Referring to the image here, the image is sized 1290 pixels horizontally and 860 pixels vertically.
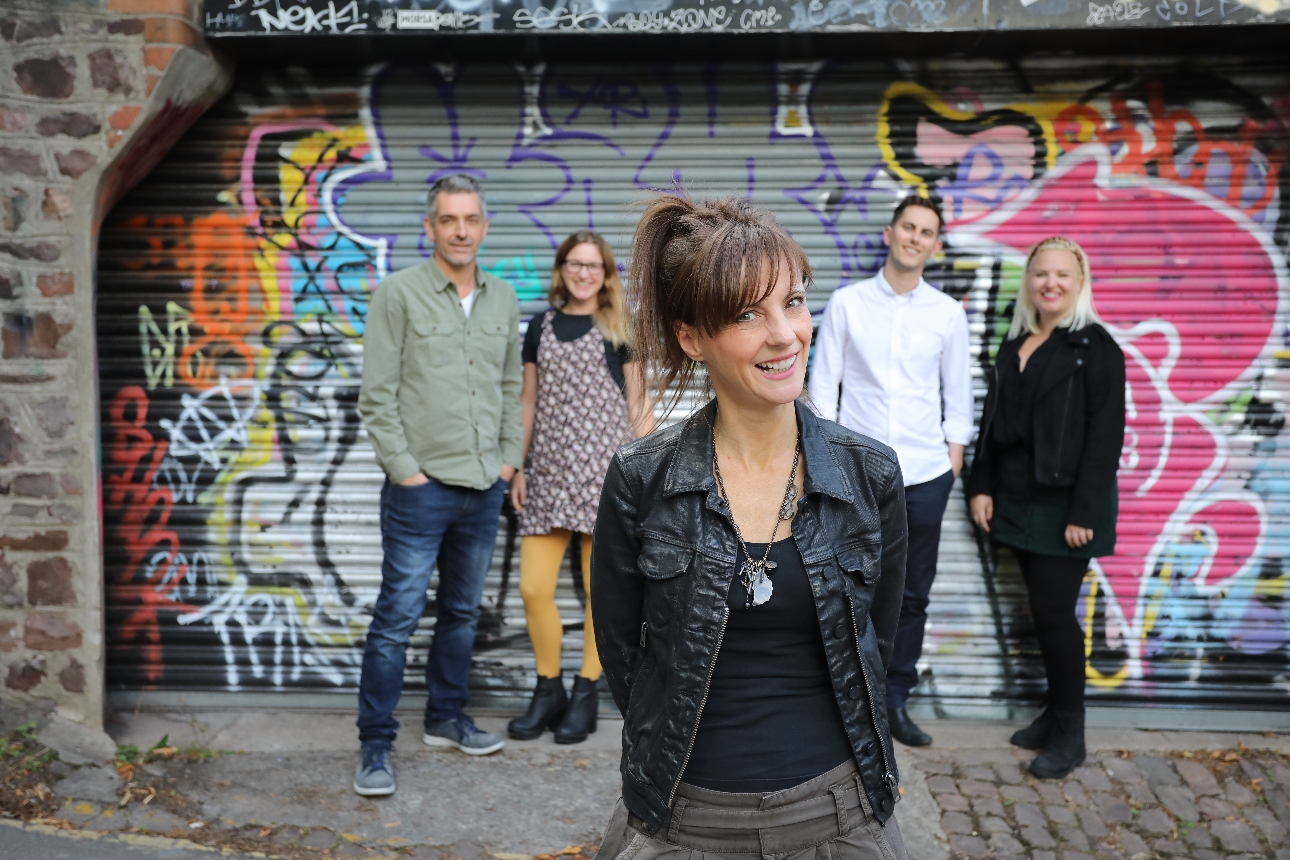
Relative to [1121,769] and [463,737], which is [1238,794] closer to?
[1121,769]

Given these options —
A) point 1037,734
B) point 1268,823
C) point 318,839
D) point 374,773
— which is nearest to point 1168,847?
point 1268,823

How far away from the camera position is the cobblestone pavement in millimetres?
3982

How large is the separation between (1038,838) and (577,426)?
251 cm

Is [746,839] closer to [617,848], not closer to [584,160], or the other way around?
[617,848]

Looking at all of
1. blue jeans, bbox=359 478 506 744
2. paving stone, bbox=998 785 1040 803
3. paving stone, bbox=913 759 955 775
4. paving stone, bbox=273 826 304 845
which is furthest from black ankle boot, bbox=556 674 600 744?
paving stone, bbox=998 785 1040 803

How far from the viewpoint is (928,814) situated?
420cm

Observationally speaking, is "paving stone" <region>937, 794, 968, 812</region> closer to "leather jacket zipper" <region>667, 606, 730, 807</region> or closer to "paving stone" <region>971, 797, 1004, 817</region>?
"paving stone" <region>971, 797, 1004, 817</region>

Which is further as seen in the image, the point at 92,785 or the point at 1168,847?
the point at 92,785

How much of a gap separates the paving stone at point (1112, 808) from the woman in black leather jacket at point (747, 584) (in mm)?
2562

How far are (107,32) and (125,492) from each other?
86.3 inches

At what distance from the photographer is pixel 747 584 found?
6.75 ft

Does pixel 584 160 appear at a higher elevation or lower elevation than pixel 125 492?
higher

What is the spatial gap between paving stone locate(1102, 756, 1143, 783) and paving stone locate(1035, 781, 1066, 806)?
1.07 feet

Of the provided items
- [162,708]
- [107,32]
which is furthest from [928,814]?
[107,32]
